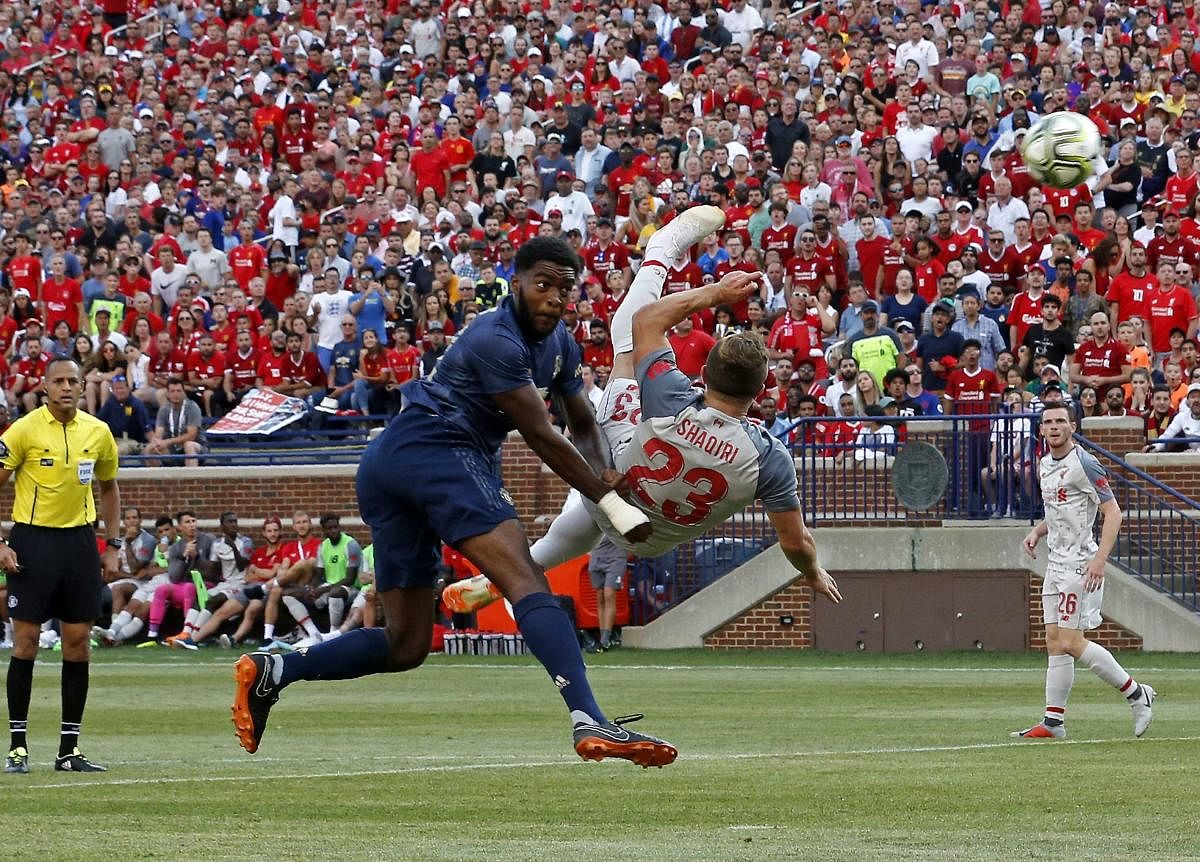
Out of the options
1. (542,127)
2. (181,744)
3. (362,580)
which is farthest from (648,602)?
(181,744)

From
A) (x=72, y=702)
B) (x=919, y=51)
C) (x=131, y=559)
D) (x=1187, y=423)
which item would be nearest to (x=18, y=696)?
(x=72, y=702)

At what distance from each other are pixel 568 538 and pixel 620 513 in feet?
4.65

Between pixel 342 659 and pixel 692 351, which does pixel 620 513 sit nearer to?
pixel 342 659

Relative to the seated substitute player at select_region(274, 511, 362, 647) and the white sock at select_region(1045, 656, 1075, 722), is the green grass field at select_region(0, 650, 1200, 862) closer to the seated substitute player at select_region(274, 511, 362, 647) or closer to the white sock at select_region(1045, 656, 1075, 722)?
the white sock at select_region(1045, 656, 1075, 722)

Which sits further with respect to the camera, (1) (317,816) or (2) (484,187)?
(2) (484,187)

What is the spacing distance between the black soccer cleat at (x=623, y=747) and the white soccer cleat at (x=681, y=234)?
3.22 m

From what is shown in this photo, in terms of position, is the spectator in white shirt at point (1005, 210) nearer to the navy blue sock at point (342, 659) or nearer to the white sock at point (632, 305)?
the white sock at point (632, 305)

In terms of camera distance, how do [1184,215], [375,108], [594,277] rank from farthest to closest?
[375,108] < [594,277] < [1184,215]

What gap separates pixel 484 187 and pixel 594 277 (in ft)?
12.8

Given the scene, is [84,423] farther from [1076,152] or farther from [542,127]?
[542,127]

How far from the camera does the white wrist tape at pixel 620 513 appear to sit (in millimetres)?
8211

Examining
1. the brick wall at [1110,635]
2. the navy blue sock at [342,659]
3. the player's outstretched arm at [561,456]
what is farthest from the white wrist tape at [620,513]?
the brick wall at [1110,635]

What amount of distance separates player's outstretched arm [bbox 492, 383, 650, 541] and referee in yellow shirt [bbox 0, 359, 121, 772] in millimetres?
4382

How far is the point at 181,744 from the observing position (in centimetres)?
1330
